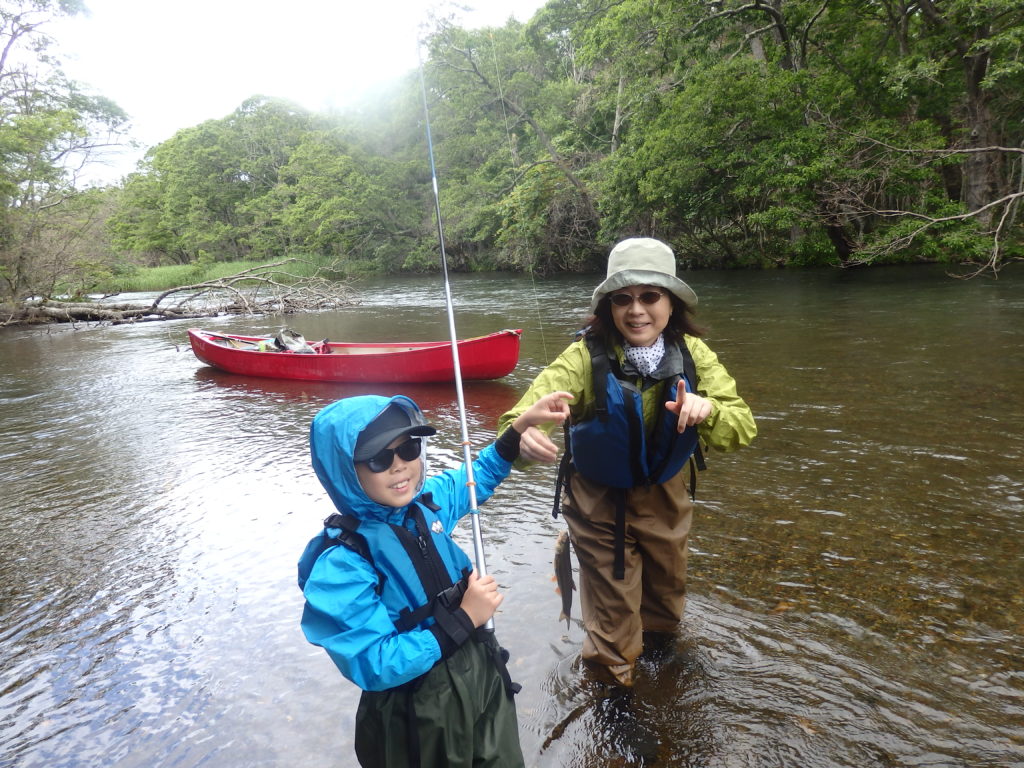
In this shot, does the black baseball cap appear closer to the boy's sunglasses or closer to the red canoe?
the boy's sunglasses

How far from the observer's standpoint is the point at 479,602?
168cm

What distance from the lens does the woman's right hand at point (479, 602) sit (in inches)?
66.1

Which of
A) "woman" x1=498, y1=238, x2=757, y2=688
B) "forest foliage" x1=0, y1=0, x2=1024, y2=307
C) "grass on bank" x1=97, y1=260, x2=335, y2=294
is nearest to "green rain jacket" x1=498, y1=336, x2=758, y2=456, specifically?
"woman" x1=498, y1=238, x2=757, y2=688

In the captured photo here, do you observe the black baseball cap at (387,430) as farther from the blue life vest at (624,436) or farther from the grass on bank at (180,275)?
the grass on bank at (180,275)

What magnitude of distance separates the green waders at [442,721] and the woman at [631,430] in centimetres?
79

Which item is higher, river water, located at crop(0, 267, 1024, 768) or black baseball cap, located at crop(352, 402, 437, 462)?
black baseball cap, located at crop(352, 402, 437, 462)

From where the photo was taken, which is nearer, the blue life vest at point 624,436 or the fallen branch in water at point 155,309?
the blue life vest at point 624,436

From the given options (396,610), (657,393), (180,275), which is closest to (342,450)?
(396,610)

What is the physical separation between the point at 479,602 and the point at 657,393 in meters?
1.13

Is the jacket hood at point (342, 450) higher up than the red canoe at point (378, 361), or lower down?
higher up

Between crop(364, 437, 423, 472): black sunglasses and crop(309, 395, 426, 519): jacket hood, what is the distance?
0.18 feet

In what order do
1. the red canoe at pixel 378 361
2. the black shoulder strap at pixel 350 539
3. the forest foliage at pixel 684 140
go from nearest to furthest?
the black shoulder strap at pixel 350 539
the red canoe at pixel 378 361
the forest foliage at pixel 684 140

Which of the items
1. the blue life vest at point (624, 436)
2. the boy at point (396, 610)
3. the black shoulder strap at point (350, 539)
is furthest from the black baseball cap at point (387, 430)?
the blue life vest at point (624, 436)

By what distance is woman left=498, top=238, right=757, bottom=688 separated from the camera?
232cm
